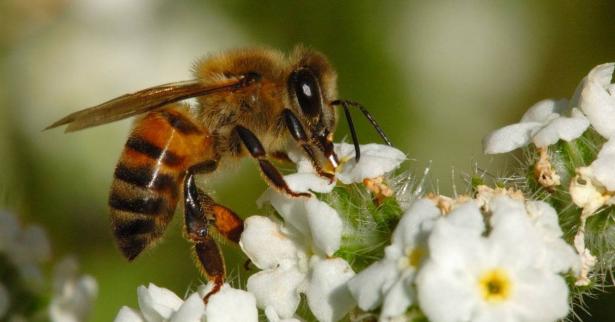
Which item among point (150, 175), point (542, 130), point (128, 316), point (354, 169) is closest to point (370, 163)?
point (354, 169)

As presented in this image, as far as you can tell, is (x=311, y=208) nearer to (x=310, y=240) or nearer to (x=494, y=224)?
(x=310, y=240)

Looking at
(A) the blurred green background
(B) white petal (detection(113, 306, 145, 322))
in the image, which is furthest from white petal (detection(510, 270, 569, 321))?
(A) the blurred green background

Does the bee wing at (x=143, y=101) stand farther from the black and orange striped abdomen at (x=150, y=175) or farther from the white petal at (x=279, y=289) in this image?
the white petal at (x=279, y=289)

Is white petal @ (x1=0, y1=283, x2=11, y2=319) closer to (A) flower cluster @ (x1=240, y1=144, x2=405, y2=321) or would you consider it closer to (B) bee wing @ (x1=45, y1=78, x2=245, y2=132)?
(B) bee wing @ (x1=45, y1=78, x2=245, y2=132)

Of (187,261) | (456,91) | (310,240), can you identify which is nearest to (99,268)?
(187,261)

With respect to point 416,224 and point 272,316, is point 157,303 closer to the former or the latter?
point 272,316

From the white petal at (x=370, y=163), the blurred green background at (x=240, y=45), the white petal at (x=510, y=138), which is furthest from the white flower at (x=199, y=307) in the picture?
the blurred green background at (x=240, y=45)
